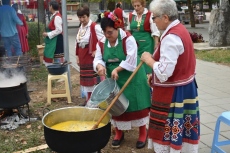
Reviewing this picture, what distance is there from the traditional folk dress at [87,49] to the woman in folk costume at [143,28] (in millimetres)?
653

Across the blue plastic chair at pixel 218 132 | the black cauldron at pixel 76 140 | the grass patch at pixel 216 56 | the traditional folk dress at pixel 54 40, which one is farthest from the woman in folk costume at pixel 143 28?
the grass patch at pixel 216 56

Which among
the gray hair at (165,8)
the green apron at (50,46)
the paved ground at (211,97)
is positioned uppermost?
the gray hair at (165,8)

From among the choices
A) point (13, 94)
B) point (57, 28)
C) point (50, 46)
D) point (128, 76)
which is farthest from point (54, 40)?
point (128, 76)

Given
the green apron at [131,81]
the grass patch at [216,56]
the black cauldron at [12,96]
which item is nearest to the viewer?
the green apron at [131,81]

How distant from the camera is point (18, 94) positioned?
449cm

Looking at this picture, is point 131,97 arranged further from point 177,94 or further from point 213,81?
point 213,81

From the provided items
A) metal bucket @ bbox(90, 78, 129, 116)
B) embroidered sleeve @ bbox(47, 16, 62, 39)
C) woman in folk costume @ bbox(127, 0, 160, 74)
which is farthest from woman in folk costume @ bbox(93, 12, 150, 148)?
→ embroidered sleeve @ bbox(47, 16, 62, 39)

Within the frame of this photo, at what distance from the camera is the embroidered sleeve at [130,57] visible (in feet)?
11.8

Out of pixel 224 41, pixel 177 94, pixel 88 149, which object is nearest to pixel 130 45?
pixel 177 94

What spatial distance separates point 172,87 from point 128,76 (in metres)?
1.01

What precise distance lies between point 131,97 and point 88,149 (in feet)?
3.43

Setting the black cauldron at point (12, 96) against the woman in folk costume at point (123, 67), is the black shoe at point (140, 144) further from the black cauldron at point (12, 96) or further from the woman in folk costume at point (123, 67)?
the black cauldron at point (12, 96)

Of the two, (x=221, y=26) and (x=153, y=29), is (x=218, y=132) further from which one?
(x=221, y=26)

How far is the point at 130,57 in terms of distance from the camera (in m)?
3.59
